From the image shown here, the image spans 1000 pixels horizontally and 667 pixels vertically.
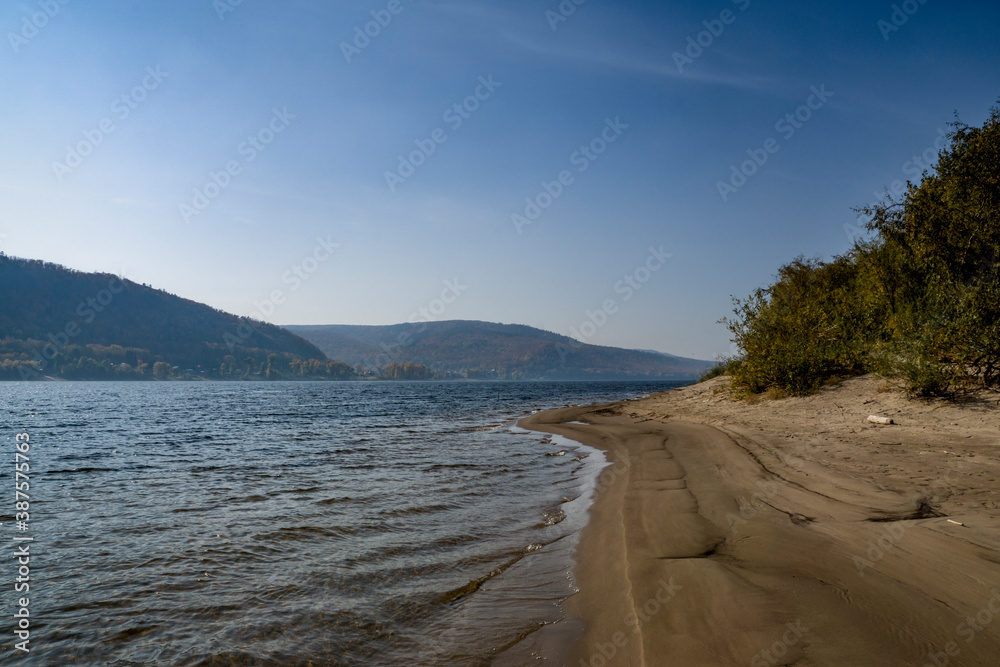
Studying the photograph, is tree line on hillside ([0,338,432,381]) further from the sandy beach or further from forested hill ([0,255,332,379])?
the sandy beach

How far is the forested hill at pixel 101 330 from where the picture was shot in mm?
115938

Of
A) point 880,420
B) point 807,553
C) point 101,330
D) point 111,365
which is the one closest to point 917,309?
point 880,420

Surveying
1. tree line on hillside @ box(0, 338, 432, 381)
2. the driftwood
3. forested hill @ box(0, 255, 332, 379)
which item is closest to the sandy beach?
the driftwood

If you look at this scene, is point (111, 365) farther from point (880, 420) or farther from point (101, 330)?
point (880, 420)

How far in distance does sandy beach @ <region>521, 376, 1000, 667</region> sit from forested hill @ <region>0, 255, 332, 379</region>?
155 m

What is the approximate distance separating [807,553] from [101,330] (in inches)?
6976

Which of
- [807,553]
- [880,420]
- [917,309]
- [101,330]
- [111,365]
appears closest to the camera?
[807,553]

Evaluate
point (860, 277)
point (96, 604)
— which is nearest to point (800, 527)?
point (96, 604)

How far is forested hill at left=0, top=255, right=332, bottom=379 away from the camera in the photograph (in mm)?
115938

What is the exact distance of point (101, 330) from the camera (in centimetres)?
13688

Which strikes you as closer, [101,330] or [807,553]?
[807,553]

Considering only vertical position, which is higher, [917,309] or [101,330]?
[101,330]

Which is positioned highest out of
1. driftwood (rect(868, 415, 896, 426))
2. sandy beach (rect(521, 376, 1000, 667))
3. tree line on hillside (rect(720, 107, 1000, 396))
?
tree line on hillside (rect(720, 107, 1000, 396))

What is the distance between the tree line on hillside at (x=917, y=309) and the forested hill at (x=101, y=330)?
15492 centimetres
